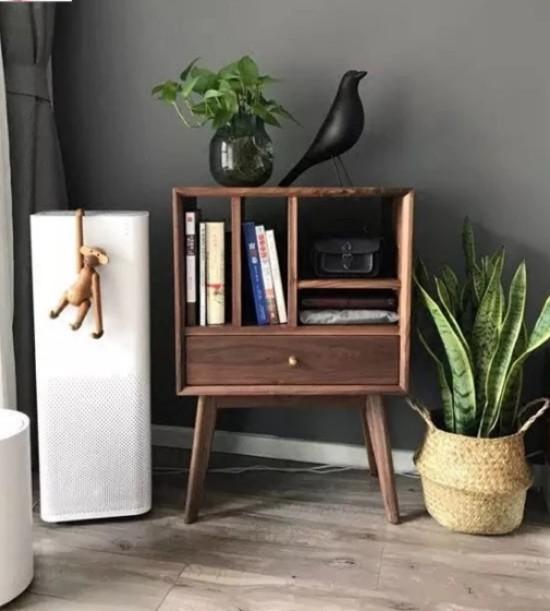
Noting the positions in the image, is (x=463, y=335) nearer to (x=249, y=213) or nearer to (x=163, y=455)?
(x=249, y=213)

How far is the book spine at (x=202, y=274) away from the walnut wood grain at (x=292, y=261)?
0.20 m

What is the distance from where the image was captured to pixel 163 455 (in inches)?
96.4

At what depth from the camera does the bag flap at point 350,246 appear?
1.95 m

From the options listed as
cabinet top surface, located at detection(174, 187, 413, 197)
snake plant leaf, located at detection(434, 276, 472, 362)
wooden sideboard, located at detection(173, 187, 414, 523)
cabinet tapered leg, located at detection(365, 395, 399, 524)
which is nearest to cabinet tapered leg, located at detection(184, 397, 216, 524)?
wooden sideboard, located at detection(173, 187, 414, 523)

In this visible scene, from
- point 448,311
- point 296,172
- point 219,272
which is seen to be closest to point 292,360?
point 219,272

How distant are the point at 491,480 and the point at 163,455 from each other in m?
0.98

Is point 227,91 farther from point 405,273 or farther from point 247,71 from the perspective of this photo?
point 405,273

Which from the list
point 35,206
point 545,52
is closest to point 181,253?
point 35,206

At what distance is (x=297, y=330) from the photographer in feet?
6.39

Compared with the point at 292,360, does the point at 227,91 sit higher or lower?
higher

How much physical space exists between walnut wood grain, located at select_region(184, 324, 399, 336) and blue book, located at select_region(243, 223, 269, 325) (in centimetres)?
3

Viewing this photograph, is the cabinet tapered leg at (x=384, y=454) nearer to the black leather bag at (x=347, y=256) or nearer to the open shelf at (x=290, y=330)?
the open shelf at (x=290, y=330)

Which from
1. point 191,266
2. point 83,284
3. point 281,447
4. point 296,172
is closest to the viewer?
point 83,284

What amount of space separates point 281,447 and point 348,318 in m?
0.61
